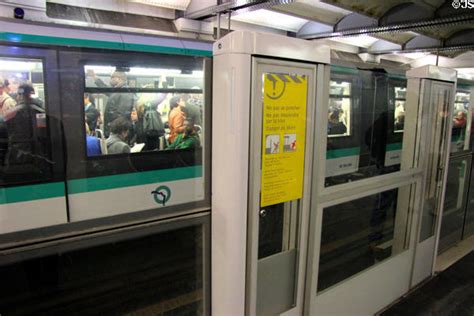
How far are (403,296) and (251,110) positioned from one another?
2718 mm

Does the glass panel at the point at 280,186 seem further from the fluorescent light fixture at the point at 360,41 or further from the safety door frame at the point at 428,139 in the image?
the fluorescent light fixture at the point at 360,41

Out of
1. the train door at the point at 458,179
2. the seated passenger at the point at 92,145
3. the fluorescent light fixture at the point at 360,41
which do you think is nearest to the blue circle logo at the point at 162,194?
the seated passenger at the point at 92,145

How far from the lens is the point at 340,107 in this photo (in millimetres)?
4742

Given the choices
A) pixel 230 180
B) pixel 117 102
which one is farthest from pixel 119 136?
pixel 230 180

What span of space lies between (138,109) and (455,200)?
14.8 ft

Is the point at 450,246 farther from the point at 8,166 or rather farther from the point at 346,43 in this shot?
the point at 8,166

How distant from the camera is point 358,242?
390 cm

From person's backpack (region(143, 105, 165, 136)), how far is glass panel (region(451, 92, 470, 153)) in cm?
378

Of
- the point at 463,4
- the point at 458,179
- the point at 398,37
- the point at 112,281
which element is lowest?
the point at 112,281

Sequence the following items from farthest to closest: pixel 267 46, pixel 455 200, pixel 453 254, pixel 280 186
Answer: pixel 455 200 < pixel 453 254 < pixel 280 186 < pixel 267 46

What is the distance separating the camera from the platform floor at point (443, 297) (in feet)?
10.3

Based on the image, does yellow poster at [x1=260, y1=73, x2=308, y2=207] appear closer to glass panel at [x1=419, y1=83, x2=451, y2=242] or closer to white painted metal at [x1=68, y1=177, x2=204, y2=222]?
white painted metal at [x1=68, y1=177, x2=204, y2=222]

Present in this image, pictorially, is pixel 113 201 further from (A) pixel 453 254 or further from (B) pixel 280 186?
(A) pixel 453 254

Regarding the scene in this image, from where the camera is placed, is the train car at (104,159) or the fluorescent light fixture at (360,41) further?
the fluorescent light fixture at (360,41)
